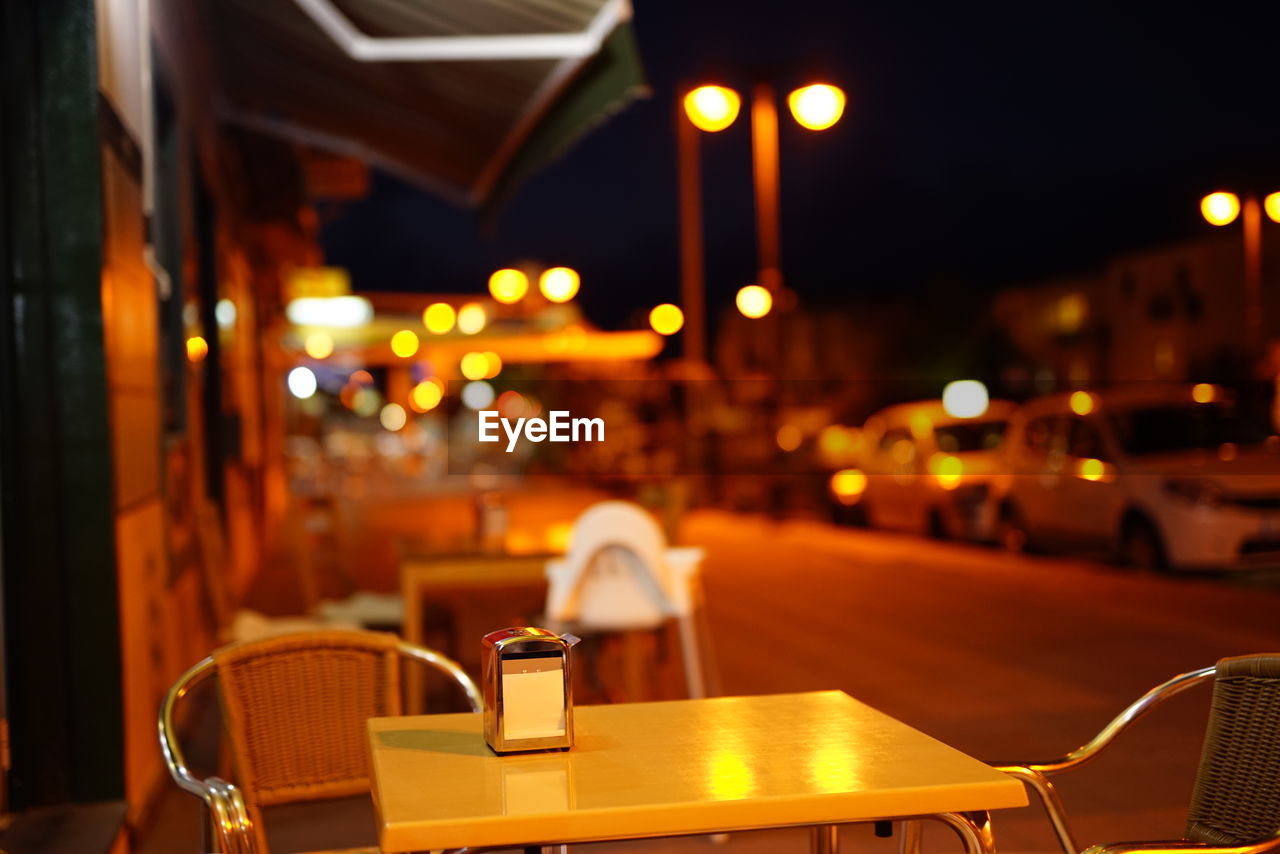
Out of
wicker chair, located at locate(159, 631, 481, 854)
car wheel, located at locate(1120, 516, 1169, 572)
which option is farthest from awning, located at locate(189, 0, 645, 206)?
car wheel, located at locate(1120, 516, 1169, 572)

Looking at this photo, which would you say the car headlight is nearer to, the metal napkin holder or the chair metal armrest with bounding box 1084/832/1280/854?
the chair metal armrest with bounding box 1084/832/1280/854

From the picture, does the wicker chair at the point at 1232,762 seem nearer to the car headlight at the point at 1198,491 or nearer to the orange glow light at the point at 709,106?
the orange glow light at the point at 709,106

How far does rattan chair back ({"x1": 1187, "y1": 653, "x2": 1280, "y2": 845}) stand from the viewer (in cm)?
251

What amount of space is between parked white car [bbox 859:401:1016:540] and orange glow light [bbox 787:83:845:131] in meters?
6.36

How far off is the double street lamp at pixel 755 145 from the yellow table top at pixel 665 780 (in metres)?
6.05

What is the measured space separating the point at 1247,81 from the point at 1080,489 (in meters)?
31.0

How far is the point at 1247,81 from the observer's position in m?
37.9

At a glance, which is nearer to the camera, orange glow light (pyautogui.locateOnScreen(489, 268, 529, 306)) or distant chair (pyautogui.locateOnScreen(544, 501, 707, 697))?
distant chair (pyautogui.locateOnScreen(544, 501, 707, 697))

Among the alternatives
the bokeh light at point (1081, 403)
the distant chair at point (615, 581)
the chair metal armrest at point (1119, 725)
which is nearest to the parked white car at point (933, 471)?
the bokeh light at point (1081, 403)

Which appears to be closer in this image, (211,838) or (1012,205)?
(211,838)

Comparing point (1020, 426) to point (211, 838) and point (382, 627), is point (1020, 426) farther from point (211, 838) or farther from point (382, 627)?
point (211, 838)

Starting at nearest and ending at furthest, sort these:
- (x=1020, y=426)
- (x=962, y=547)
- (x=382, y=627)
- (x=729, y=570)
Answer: (x=382, y=627) → (x=729, y=570) → (x=1020, y=426) → (x=962, y=547)

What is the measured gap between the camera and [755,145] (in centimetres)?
1764

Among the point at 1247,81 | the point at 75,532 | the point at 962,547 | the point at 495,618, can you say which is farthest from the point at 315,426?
the point at 75,532
